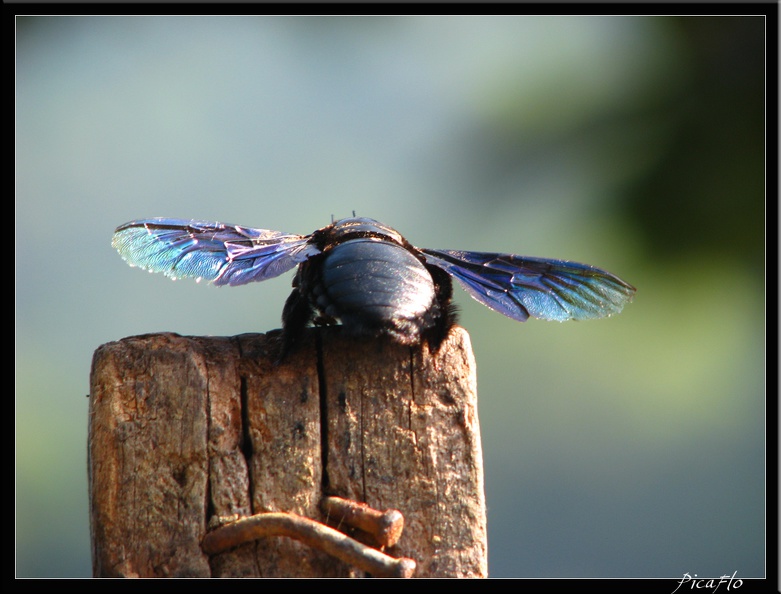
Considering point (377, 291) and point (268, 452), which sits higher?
point (377, 291)

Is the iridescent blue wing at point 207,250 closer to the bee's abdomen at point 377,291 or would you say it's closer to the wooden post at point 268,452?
the bee's abdomen at point 377,291

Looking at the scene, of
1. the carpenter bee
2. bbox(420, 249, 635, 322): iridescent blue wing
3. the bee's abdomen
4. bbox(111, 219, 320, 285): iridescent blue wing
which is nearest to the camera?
the bee's abdomen

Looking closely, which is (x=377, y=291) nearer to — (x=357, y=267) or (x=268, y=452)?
(x=357, y=267)

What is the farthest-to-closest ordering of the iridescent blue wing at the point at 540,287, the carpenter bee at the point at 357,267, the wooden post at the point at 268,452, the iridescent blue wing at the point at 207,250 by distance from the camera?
the iridescent blue wing at the point at 540,287, the iridescent blue wing at the point at 207,250, the carpenter bee at the point at 357,267, the wooden post at the point at 268,452

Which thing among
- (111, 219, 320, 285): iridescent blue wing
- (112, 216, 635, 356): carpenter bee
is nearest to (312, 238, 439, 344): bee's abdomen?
(112, 216, 635, 356): carpenter bee
